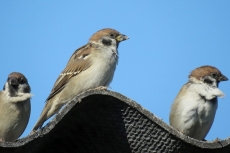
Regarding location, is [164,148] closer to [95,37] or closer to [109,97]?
[109,97]

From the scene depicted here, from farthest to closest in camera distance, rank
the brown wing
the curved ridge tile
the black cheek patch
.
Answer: the black cheek patch
the brown wing
the curved ridge tile

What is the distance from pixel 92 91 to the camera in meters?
3.09

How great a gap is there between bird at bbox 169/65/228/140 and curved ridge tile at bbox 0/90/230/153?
1.26 meters

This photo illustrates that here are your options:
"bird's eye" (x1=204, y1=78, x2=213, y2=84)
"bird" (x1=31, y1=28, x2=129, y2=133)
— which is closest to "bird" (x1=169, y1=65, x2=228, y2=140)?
"bird's eye" (x1=204, y1=78, x2=213, y2=84)

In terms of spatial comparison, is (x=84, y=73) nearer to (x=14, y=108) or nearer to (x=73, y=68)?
(x=73, y=68)

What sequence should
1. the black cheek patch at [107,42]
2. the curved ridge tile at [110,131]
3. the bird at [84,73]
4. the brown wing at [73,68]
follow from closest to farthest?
the curved ridge tile at [110,131]
the bird at [84,73]
the brown wing at [73,68]
the black cheek patch at [107,42]

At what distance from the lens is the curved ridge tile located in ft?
9.95

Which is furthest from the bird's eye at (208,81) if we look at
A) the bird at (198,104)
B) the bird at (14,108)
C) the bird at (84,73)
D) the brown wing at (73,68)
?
the bird at (14,108)

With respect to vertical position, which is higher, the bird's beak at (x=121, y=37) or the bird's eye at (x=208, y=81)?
the bird's beak at (x=121, y=37)

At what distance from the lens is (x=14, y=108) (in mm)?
4574

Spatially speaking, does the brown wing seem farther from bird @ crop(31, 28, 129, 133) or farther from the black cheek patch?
the black cheek patch

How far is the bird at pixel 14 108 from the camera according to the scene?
4578 millimetres

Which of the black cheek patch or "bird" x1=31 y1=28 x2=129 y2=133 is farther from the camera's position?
the black cheek patch

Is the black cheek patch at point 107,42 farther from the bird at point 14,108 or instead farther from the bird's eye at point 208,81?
the bird's eye at point 208,81
